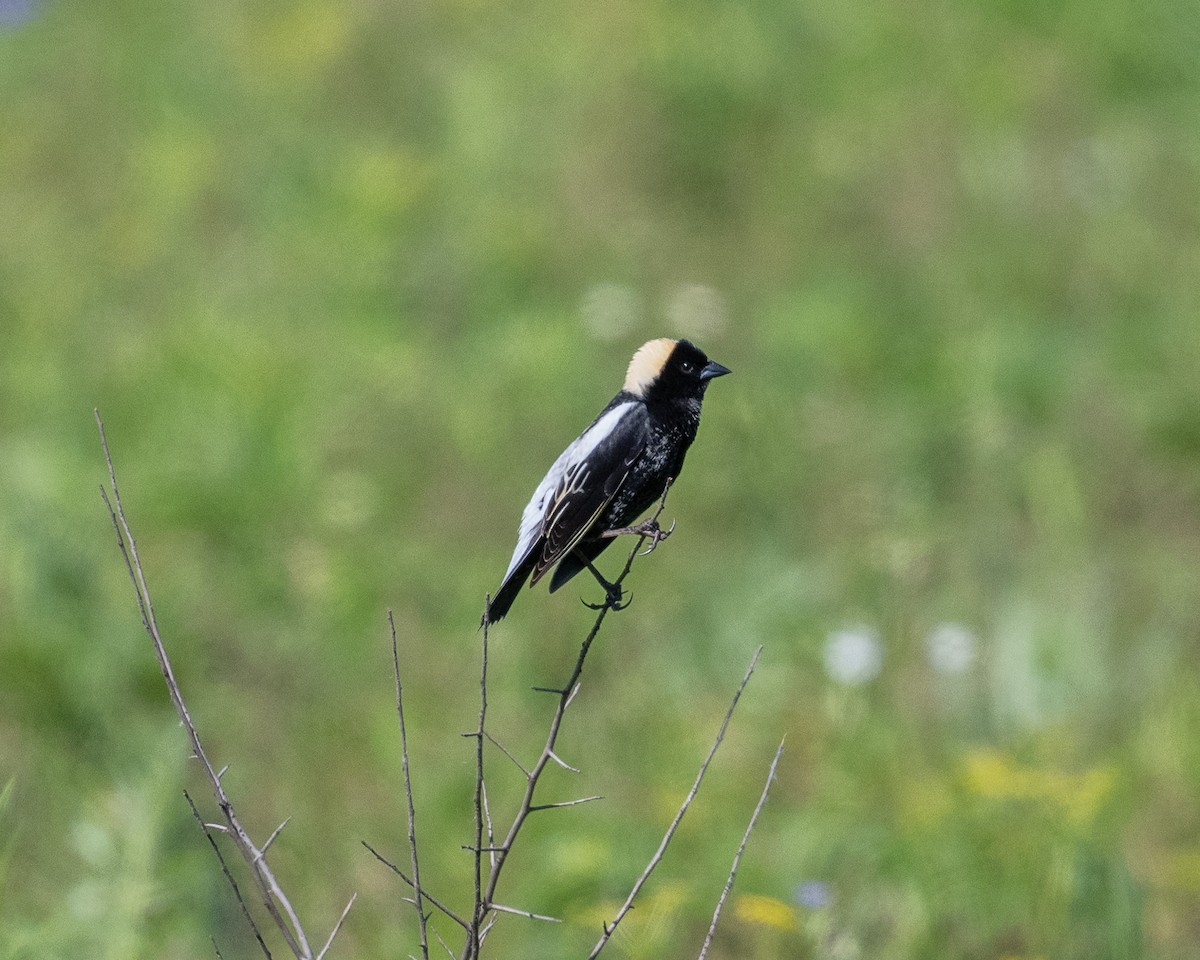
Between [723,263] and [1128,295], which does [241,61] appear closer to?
[723,263]

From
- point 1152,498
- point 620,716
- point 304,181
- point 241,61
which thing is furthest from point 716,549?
point 241,61

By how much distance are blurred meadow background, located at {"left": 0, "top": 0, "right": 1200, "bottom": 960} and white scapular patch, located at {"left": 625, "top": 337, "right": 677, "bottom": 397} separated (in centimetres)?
160

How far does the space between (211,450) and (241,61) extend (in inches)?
172

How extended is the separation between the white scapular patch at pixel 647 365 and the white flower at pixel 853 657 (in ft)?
8.65

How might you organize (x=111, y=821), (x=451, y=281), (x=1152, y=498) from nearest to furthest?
(x=111, y=821) < (x=1152, y=498) < (x=451, y=281)

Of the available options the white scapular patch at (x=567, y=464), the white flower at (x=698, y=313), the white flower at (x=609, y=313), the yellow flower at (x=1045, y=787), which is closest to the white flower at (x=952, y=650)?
the yellow flower at (x=1045, y=787)

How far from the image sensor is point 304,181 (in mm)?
8500

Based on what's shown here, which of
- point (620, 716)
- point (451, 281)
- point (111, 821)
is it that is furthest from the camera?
point (451, 281)

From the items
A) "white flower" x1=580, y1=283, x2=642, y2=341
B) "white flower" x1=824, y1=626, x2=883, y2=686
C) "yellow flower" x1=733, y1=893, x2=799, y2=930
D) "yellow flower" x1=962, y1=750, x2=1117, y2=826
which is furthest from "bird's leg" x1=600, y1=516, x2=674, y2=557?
"white flower" x1=580, y1=283, x2=642, y2=341

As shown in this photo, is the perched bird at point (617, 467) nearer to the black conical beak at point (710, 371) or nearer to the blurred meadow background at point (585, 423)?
the black conical beak at point (710, 371)

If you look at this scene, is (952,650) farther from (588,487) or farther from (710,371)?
(588,487)

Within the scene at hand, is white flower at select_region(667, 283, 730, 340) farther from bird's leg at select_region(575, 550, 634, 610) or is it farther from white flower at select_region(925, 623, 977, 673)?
bird's leg at select_region(575, 550, 634, 610)

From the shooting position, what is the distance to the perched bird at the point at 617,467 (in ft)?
7.09

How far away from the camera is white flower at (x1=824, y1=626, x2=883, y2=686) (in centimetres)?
485
